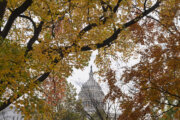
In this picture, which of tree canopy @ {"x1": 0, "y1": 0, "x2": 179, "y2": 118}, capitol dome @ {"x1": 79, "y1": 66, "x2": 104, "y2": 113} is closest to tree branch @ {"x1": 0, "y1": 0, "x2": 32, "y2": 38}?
tree canopy @ {"x1": 0, "y1": 0, "x2": 179, "y2": 118}

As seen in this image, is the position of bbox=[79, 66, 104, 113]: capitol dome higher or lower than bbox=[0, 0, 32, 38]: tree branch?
higher

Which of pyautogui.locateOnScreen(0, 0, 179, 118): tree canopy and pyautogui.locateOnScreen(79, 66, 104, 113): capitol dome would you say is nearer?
pyautogui.locateOnScreen(0, 0, 179, 118): tree canopy

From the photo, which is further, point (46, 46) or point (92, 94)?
point (92, 94)

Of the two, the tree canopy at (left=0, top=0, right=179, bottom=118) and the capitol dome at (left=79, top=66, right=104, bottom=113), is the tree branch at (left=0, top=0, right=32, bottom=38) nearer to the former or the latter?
the tree canopy at (left=0, top=0, right=179, bottom=118)

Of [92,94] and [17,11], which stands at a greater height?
[92,94]

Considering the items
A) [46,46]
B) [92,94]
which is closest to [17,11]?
[46,46]

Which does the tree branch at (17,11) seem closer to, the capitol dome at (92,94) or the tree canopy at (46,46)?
the tree canopy at (46,46)

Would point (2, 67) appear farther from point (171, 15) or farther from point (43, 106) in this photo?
point (171, 15)

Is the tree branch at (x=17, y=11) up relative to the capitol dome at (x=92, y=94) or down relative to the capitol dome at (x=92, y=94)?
down

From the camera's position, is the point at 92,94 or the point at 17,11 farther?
the point at 92,94

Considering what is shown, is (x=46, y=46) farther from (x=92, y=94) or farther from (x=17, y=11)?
A: (x=92, y=94)

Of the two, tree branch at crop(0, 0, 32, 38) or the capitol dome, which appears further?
the capitol dome

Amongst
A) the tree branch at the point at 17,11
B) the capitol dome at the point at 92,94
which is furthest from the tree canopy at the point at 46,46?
the capitol dome at the point at 92,94

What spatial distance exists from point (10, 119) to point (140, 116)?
66995 mm
